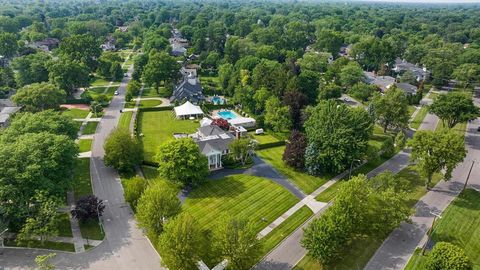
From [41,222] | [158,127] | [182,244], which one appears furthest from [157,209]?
[158,127]

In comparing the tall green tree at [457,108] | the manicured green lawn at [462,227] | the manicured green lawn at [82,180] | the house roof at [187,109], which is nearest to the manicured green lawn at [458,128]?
the tall green tree at [457,108]

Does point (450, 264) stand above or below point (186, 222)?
below

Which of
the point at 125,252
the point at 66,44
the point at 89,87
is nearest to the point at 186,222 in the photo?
the point at 125,252

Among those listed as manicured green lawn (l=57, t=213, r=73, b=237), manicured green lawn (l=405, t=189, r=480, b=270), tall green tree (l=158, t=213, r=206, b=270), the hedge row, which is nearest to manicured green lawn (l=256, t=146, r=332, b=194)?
the hedge row

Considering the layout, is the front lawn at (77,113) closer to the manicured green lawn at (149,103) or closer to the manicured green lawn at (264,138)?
the manicured green lawn at (149,103)

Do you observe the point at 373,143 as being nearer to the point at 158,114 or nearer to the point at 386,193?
the point at 386,193

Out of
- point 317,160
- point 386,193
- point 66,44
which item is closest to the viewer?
point 386,193

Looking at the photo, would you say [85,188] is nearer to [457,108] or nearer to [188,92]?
[188,92]

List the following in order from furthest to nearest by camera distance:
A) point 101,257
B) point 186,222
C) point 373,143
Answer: point 373,143 < point 101,257 < point 186,222
